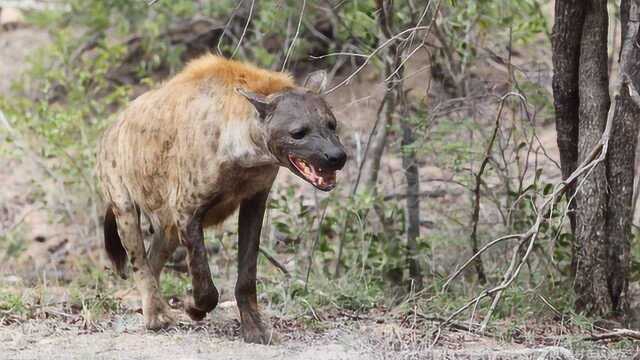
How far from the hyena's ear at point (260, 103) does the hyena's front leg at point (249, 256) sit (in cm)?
54

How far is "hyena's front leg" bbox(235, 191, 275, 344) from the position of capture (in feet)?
18.3

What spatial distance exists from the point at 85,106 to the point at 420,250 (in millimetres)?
3373

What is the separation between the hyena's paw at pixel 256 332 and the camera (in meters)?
5.47

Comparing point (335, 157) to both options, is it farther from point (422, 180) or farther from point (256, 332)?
point (422, 180)

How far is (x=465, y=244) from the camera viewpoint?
7.16 meters

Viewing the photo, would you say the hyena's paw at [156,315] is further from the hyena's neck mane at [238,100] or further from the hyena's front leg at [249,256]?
the hyena's neck mane at [238,100]

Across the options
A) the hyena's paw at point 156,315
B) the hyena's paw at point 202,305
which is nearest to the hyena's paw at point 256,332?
the hyena's paw at point 202,305

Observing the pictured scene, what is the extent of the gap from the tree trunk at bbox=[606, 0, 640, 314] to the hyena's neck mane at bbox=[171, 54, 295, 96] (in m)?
1.68

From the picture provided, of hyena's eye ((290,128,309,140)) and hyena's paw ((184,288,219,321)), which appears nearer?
hyena's eye ((290,128,309,140))

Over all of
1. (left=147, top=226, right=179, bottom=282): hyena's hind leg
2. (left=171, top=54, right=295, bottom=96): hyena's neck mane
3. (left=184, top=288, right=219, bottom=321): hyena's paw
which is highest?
(left=171, top=54, right=295, bottom=96): hyena's neck mane

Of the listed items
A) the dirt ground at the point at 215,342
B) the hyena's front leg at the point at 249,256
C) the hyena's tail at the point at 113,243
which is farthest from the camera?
the hyena's tail at the point at 113,243

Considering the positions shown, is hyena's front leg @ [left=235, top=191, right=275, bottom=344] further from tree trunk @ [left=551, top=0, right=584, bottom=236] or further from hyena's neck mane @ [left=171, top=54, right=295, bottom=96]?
tree trunk @ [left=551, top=0, right=584, bottom=236]

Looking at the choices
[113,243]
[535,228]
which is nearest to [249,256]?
[113,243]

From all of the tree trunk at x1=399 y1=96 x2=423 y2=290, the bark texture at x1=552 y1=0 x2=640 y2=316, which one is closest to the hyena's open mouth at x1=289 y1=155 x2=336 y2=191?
the bark texture at x1=552 y1=0 x2=640 y2=316
